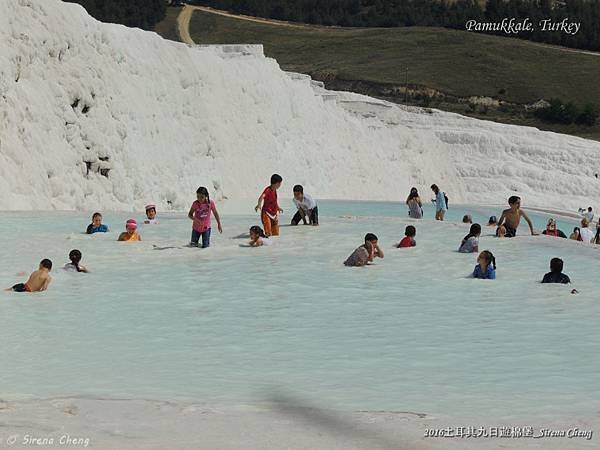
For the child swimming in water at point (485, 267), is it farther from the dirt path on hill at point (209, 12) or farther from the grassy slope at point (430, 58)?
the dirt path on hill at point (209, 12)

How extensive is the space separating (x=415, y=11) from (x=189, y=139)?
116138mm

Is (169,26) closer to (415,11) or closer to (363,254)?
(415,11)

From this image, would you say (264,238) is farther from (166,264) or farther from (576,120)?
(576,120)

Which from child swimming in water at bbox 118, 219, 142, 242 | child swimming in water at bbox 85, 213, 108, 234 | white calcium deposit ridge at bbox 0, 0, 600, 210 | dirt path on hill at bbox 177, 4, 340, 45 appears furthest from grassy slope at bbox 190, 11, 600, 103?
child swimming in water at bbox 118, 219, 142, 242

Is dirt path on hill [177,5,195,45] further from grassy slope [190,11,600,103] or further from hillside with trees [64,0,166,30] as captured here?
hillside with trees [64,0,166,30]

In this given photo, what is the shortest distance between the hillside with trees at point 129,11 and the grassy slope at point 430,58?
16.0 feet

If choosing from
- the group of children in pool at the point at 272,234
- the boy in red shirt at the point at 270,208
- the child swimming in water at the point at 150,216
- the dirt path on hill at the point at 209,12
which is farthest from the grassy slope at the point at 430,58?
the boy in red shirt at the point at 270,208

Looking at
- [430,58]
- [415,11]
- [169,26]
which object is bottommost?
[430,58]

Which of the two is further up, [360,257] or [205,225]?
[205,225]

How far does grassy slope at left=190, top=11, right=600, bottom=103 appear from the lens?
93.3 meters

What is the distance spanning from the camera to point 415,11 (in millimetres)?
141500

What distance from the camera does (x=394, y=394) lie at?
743 cm

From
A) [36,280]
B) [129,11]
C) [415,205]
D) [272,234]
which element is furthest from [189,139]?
[129,11]

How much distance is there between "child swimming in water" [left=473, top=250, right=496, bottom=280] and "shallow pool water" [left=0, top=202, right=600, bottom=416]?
167 mm
